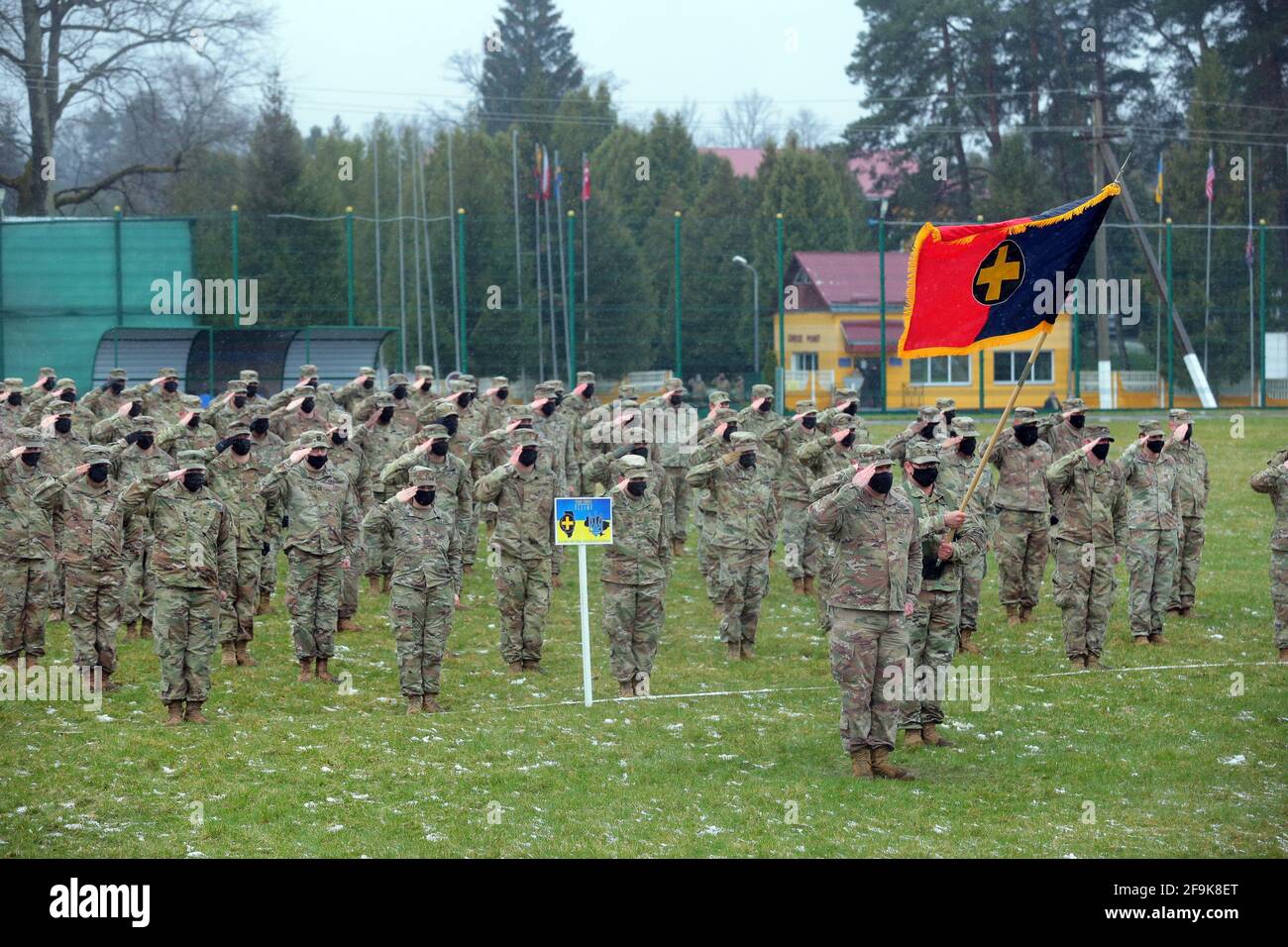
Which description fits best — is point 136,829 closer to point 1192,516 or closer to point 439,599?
point 439,599

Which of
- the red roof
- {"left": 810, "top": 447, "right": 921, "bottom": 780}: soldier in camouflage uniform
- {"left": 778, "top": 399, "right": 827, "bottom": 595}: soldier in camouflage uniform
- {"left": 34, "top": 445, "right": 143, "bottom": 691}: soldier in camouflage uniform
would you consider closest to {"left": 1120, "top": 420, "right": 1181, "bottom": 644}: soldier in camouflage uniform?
{"left": 778, "top": 399, "right": 827, "bottom": 595}: soldier in camouflage uniform

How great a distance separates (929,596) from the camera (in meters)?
13.6

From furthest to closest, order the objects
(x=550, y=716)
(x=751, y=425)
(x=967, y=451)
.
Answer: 1. (x=751, y=425)
2. (x=967, y=451)
3. (x=550, y=716)

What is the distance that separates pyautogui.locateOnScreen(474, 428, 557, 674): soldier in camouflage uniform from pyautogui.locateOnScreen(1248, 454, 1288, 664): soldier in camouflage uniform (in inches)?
292

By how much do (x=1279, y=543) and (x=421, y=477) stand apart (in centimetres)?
876

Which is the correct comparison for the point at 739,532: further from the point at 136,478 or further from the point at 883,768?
the point at 136,478

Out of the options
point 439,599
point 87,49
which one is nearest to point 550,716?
point 439,599

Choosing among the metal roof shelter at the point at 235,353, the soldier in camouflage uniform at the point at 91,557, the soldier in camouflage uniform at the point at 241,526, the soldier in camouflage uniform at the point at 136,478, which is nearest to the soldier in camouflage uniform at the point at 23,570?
the soldier in camouflage uniform at the point at 91,557

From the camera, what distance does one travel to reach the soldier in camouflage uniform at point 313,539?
627 inches

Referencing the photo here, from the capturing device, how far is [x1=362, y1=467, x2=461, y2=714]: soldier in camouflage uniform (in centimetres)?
1495

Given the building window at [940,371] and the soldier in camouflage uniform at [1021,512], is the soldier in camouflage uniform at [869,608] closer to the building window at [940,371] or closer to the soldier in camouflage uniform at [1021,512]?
the soldier in camouflage uniform at [1021,512]

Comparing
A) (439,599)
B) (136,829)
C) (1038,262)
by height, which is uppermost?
(1038,262)
